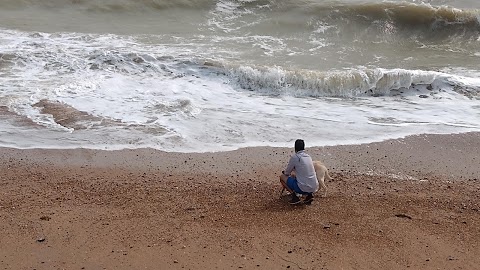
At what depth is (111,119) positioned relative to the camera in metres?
9.66

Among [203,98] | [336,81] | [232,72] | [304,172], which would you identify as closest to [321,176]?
[304,172]

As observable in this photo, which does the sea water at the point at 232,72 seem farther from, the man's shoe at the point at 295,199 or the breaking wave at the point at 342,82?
the man's shoe at the point at 295,199

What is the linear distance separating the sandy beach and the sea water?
64 centimetres

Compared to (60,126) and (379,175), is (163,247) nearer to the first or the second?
(379,175)

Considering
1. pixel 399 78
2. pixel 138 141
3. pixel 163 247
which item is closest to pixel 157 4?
pixel 399 78

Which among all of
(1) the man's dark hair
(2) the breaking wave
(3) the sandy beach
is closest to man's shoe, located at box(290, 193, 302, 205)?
(3) the sandy beach

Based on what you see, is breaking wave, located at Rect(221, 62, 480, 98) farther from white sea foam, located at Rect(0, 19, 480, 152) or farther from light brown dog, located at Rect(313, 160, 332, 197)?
light brown dog, located at Rect(313, 160, 332, 197)

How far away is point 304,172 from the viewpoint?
7.14 m

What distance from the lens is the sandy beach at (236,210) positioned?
598cm

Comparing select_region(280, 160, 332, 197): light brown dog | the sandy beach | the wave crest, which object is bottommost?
the sandy beach

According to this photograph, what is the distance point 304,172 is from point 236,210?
3.07ft

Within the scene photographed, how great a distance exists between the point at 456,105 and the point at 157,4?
10.1 m

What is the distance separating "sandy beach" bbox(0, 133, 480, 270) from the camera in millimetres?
5984

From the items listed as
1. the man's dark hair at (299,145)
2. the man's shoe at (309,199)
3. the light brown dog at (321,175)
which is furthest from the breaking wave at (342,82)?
the man's shoe at (309,199)
